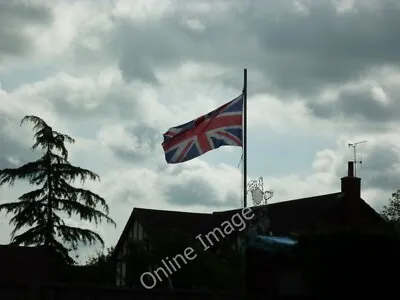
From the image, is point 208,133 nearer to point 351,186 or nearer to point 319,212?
point 319,212

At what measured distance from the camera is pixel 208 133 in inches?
959

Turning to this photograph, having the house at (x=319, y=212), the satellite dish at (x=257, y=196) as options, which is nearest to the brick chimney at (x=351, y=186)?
the house at (x=319, y=212)

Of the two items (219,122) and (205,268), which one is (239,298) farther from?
(205,268)

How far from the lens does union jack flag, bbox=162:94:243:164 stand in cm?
2430

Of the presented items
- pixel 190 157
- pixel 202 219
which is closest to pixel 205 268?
pixel 190 157

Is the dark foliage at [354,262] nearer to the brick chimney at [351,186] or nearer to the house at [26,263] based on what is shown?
the house at [26,263]

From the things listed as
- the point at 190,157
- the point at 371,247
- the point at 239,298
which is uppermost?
the point at 190,157

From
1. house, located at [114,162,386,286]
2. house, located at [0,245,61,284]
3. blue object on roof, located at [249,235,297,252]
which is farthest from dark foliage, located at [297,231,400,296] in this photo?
house, located at [114,162,386,286]

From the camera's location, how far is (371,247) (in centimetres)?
2116

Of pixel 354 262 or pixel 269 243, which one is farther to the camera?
pixel 269 243

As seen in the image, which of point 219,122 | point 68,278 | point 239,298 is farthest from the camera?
point 68,278

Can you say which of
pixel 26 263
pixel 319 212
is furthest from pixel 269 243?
pixel 319 212

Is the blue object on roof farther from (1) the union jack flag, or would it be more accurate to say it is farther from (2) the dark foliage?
(1) the union jack flag

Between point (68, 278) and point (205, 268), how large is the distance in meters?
5.55
